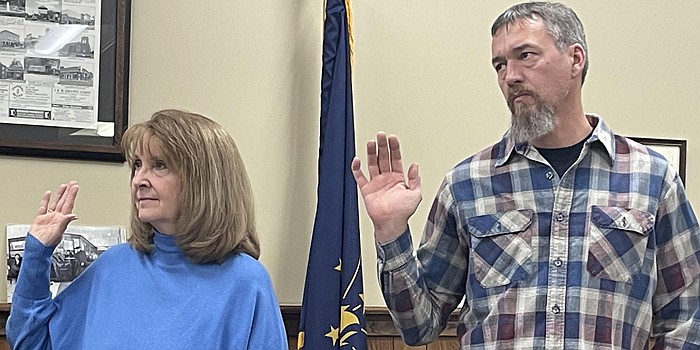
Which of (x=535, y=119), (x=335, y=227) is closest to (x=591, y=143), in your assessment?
(x=535, y=119)

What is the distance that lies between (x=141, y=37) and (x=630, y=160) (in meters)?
1.63

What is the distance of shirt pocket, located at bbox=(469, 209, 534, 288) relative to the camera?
2.31 meters

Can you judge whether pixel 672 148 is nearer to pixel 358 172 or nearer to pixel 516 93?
pixel 516 93

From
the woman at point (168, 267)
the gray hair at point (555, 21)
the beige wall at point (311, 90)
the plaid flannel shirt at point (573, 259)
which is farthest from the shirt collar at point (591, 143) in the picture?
the beige wall at point (311, 90)

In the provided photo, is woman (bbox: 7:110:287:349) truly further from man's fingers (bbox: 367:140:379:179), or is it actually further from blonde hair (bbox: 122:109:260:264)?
man's fingers (bbox: 367:140:379:179)

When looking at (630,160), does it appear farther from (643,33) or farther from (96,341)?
(643,33)

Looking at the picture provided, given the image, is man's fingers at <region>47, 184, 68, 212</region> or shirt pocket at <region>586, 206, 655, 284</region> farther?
man's fingers at <region>47, 184, 68, 212</region>

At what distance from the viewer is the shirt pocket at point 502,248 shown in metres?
2.31

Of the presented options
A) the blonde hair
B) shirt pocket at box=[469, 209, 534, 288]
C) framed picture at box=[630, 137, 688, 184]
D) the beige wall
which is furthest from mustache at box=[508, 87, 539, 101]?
framed picture at box=[630, 137, 688, 184]

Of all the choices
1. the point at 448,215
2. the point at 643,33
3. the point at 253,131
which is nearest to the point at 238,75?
the point at 253,131

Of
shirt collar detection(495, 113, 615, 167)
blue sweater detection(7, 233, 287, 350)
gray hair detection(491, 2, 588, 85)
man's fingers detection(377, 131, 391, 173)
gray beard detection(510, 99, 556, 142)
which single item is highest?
gray hair detection(491, 2, 588, 85)

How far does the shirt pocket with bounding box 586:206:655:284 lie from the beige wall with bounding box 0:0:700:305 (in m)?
1.35

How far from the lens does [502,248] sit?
7.63ft

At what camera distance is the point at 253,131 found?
11.3 ft
